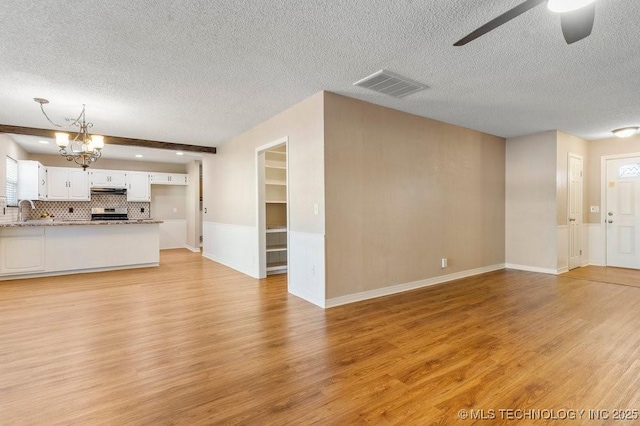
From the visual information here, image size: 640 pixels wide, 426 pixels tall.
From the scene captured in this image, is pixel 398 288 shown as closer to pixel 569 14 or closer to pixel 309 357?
pixel 309 357

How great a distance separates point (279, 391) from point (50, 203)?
9.37 meters

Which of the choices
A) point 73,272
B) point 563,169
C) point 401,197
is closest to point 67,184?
point 73,272

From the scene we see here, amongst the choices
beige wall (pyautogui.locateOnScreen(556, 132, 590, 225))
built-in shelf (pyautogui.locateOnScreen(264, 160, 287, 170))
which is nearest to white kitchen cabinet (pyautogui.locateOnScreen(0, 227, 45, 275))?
built-in shelf (pyautogui.locateOnScreen(264, 160, 287, 170))

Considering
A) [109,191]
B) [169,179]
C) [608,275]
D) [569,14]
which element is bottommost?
[608,275]

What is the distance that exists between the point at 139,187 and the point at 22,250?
3.88 m

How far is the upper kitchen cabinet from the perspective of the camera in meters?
8.41

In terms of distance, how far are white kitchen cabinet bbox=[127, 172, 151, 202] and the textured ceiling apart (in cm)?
421

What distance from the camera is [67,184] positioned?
319 inches

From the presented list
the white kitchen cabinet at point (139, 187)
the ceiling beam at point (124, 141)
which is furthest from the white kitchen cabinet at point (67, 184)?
the ceiling beam at point (124, 141)


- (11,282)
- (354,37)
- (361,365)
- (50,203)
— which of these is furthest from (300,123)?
(50,203)

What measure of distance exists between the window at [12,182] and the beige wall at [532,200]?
1017 centimetres

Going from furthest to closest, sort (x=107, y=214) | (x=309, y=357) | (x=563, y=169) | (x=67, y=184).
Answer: (x=107, y=214) → (x=67, y=184) → (x=563, y=169) → (x=309, y=357)

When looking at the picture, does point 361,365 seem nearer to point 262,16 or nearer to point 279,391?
point 279,391

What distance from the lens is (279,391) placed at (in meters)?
2.07
